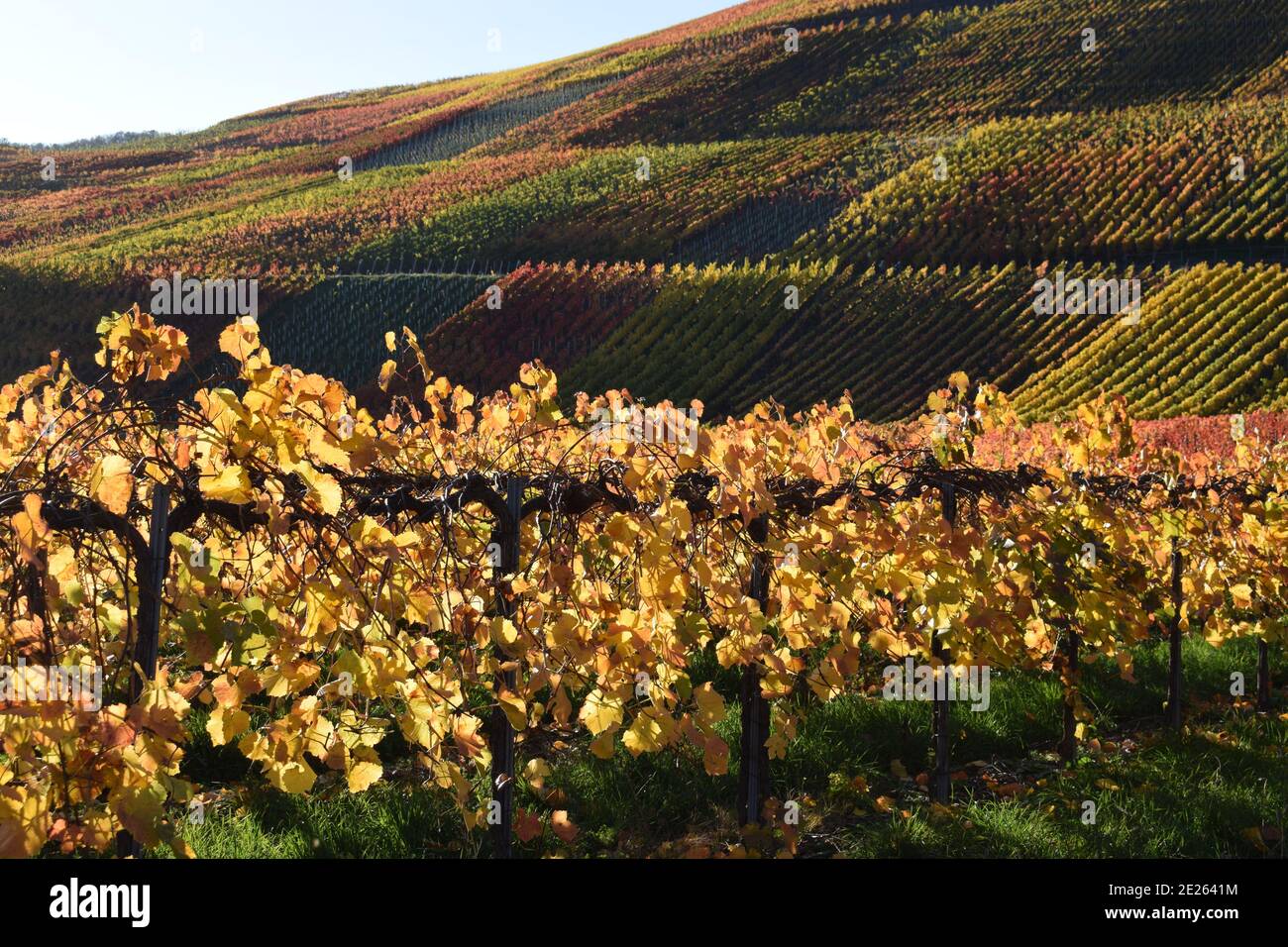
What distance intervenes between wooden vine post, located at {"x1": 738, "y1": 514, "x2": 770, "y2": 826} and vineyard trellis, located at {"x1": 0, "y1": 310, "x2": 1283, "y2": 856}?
1 centimetres

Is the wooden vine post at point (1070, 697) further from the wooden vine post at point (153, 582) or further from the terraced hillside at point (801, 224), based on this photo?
the terraced hillside at point (801, 224)

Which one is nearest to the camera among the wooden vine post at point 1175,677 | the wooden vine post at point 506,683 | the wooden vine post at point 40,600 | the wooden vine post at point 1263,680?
the wooden vine post at point 40,600

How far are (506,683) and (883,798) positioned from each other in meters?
2.53

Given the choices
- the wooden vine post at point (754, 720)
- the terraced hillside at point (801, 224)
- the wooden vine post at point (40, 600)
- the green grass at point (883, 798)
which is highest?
the terraced hillside at point (801, 224)

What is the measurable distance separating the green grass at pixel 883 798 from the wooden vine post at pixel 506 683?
104 centimetres

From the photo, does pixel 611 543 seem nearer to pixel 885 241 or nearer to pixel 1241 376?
pixel 1241 376

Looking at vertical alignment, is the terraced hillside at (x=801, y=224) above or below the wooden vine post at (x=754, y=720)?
above

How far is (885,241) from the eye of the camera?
3122cm

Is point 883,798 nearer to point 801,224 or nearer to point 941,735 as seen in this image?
point 941,735

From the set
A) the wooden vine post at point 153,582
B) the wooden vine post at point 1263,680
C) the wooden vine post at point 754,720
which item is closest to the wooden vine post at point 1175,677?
the wooden vine post at point 1263,680

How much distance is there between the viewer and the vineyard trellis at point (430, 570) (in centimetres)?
228

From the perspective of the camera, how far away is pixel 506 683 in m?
3.14
